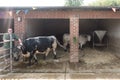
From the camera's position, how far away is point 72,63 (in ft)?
32.4

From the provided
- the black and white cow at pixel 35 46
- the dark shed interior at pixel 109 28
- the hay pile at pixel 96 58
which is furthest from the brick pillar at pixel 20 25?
the dark shed interior at pixel 109 28

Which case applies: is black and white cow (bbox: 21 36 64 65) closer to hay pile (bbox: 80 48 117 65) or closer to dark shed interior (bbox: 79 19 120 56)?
hay pile (bbox: 80 48 117 65)

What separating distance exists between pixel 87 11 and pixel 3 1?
112 feet

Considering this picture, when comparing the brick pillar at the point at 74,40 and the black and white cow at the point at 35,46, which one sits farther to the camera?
the brick pillar at the point at 74,40

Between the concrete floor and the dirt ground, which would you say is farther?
the dirt ground

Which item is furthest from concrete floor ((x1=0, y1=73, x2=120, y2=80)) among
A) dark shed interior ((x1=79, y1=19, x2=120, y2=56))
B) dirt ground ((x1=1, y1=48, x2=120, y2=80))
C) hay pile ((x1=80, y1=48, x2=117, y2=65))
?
dark shed interior ((x1=79, y1=19, x2=120, y2=56))

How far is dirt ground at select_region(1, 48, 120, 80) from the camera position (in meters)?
7.88

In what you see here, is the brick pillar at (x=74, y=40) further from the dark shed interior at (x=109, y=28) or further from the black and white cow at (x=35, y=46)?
the dark shed interior at (x=109, y=28)

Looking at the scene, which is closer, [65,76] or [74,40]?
[65,76]

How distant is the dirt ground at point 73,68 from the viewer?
7880mm

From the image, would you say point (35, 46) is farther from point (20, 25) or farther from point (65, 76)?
point (65, 76)

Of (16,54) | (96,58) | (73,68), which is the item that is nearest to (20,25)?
(16,54)

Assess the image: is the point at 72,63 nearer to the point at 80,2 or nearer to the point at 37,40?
the point at 37,40

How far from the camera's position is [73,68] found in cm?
895
